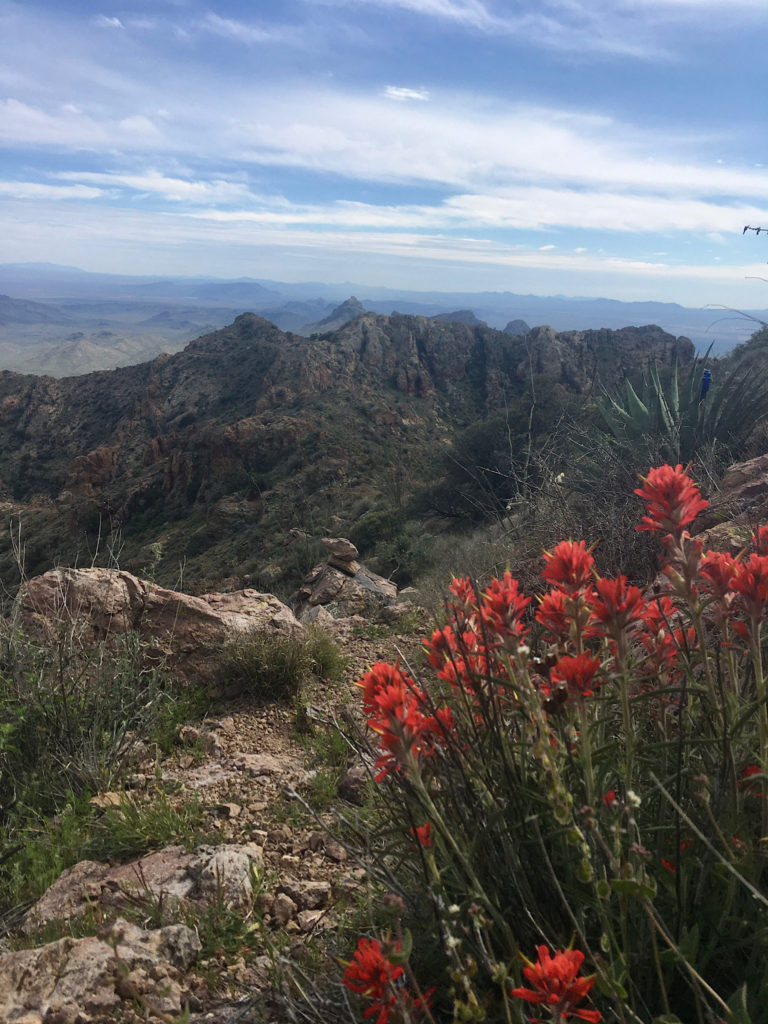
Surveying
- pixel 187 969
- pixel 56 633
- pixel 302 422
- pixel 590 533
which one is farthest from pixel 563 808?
pixel 302 422

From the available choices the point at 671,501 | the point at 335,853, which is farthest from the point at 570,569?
the point at 335,853

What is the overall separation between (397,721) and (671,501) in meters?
0.61

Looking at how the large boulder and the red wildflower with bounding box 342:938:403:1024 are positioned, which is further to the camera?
the large boulder

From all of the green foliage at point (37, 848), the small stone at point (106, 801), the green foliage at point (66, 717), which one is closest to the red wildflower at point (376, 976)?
the green foliage at point (37, 848)

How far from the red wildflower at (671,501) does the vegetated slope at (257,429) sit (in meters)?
11.1

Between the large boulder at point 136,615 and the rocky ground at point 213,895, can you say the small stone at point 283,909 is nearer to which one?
the rocky ground at point 213,895

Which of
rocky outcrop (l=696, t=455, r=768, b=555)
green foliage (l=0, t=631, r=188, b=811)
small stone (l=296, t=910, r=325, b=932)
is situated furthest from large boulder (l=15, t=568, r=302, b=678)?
rocky outcrop (l=696, t=455, r=768, b=555)

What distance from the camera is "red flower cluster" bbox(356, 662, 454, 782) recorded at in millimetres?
1052

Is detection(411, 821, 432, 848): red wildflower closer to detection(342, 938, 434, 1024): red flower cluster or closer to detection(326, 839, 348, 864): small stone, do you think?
detection(342, 938, 434, 1024): red flower cluster

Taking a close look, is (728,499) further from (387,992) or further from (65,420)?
(65,420)

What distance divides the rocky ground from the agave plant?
4.81 meters

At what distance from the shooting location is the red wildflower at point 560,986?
33.5 inches

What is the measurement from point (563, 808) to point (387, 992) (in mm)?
385

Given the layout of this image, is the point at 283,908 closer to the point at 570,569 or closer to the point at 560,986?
the point at 560,986
